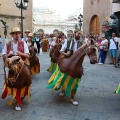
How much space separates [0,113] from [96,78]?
16.5ft

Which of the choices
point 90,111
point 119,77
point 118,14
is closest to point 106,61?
point 119,77

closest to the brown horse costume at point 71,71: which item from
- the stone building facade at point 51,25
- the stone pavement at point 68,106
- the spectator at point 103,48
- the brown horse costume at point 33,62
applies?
the stone pavement at point 68,106

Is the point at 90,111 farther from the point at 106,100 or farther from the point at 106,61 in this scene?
the point at 106,61

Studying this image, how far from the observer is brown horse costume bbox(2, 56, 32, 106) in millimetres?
4887

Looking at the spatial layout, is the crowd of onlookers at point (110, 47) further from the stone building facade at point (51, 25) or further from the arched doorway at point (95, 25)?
the stone building facade at point (51, 25)

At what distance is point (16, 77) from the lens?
5.16 metres

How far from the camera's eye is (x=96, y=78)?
952 cm

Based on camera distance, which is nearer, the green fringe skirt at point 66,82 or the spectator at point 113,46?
the green fringe skirt at point 66,82

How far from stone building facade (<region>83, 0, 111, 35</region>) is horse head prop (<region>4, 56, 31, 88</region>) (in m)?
18.3

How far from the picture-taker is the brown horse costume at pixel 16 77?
4887 millimetres

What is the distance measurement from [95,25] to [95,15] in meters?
1.07

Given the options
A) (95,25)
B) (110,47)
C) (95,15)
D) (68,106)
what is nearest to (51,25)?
(95,25)

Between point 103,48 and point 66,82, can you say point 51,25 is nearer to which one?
point 103,48

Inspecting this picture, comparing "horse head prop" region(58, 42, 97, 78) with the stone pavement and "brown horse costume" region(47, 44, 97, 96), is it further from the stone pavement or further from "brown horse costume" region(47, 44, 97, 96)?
the stone pavement
